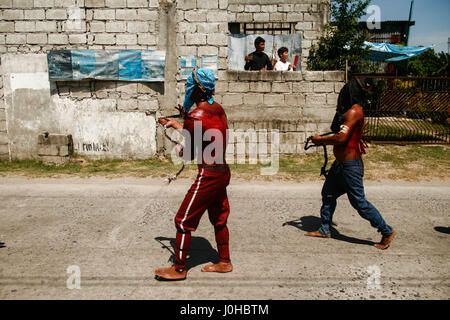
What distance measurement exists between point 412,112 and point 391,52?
6.63 metres

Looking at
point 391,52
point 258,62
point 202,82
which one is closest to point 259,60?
point 258,62

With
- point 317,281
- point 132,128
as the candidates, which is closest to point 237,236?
point 317,281

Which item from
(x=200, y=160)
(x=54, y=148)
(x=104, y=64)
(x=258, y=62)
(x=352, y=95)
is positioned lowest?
(x=54, y=148)

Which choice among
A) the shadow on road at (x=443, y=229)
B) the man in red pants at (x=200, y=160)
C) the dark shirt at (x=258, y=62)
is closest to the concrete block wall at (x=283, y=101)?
the dark shirt at (x=258, y=62)

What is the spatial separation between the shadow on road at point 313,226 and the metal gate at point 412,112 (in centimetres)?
582

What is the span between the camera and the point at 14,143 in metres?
8.97

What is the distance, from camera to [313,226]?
16.4 feet

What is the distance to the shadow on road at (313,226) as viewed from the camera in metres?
4.51

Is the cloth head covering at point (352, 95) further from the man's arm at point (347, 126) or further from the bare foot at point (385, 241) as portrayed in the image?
the bare foot at point (385, 241)

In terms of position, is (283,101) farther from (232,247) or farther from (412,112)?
(232,247)

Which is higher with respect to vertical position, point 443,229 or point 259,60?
point 259,60

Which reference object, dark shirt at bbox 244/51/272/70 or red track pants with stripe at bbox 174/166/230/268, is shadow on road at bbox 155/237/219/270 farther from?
dark shirt at bbox 244/51/272/70

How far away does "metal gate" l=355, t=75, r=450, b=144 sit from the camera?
10102 millimetres

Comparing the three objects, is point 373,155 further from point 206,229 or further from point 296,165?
A: point 206,229
